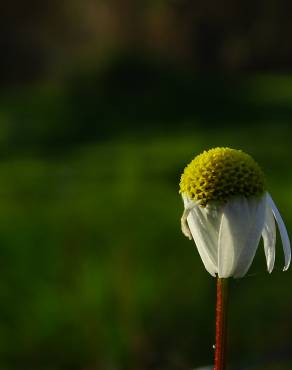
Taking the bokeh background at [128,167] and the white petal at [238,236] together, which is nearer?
the white petal at [238,236]

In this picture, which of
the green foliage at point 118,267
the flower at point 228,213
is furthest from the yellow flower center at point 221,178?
the green foliage at point 118,267

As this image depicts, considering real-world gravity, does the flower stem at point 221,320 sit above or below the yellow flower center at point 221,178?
below

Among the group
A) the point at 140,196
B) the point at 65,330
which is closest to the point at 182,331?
the point at 65,330

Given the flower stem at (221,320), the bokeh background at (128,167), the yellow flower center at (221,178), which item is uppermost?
the bokeh background at (128,167)

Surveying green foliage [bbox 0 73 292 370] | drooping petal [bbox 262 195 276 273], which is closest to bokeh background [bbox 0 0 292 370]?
green foliage [bbox 0 73 292 370]

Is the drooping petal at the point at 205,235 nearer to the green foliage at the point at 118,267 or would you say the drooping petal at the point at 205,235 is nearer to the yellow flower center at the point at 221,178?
the yellow flower center at the point at 221,178

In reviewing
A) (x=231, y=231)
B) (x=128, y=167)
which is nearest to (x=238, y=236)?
(x=231, y=231)

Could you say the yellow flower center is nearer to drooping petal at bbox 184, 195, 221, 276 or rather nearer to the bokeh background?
drooping petal at bbox 184, 195, 221, 276

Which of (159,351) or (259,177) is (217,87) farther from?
(259,177)
